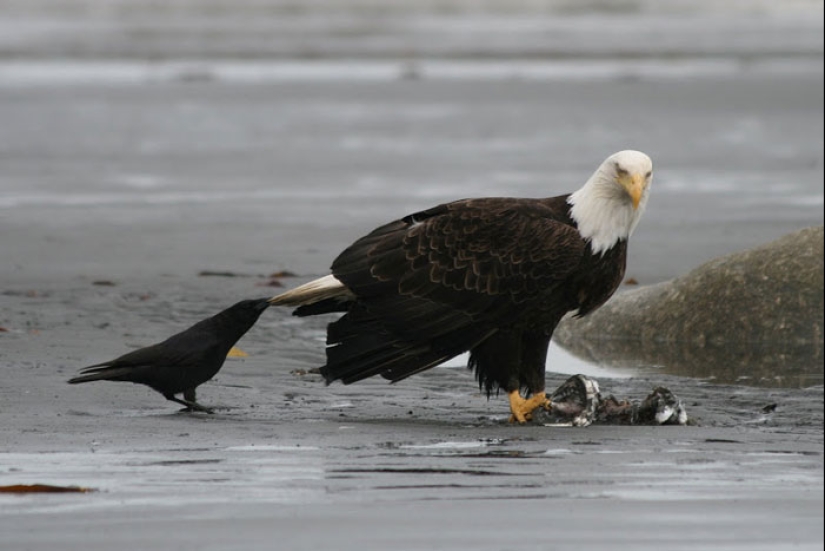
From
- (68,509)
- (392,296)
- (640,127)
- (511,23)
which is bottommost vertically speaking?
(68,509)

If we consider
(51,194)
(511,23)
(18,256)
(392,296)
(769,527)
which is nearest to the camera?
(769,527)

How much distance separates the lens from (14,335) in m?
9.20

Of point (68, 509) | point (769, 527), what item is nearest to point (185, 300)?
point (68, 509)

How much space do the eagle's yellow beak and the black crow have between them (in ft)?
6.28

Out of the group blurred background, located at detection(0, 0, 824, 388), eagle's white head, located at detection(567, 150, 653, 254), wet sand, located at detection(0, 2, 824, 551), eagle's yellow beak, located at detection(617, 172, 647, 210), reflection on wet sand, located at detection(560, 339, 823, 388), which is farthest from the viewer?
blurred background, located at detection(0, 0, 824, 388)

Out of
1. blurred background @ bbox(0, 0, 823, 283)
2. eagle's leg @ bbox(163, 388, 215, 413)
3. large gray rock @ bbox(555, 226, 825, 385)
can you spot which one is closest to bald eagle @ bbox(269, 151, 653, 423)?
eagle's leg @ bbox(163, 388, 215, 413)

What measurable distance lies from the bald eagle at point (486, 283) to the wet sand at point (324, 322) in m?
0.26

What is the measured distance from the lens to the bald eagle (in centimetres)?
753

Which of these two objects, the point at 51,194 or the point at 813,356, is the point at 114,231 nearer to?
the point at 51,194

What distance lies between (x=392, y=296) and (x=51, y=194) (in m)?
9.09

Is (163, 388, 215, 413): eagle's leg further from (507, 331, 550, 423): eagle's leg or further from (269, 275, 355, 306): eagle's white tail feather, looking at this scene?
(507, 331, 550, 423): eagle's leg

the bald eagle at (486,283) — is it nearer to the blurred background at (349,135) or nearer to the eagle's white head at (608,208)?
the eagle's white head at (608,208)

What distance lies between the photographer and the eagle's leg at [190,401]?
761 centimetres

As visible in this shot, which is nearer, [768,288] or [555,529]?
[555,529]
